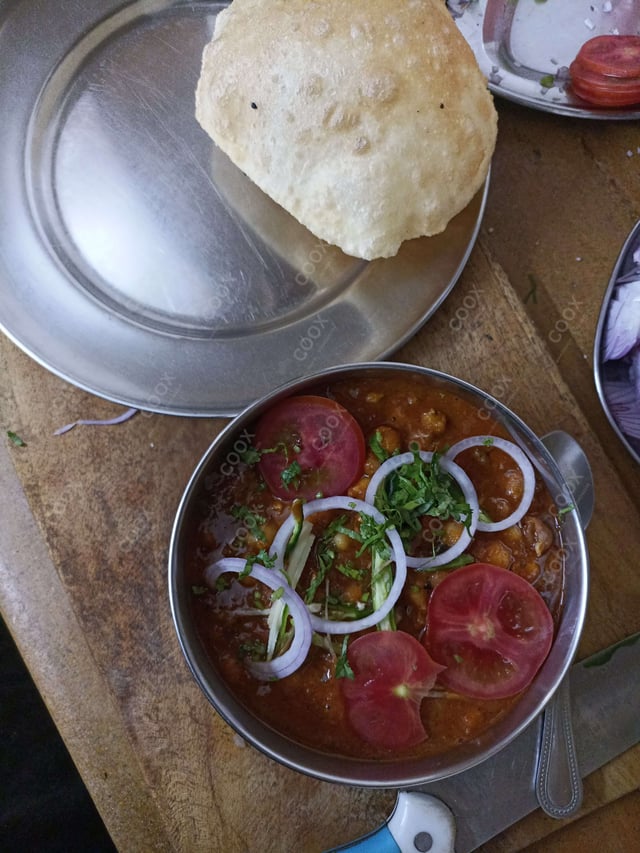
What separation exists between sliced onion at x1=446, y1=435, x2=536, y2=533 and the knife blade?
52 centimetres

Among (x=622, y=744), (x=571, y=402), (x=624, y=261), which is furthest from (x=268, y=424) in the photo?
(x=622, y=744)

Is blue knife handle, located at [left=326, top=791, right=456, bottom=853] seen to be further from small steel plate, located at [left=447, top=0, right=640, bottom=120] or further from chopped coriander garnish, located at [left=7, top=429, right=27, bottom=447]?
small steel plate, located at [left=447, top=0, right=640, bottom=120]

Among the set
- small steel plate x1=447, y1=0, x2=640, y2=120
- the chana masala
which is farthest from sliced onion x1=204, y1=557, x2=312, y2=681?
small steel plate x1=447, y1=0, x2=640, y2=120

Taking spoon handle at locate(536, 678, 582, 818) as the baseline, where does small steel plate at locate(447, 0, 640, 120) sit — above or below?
above

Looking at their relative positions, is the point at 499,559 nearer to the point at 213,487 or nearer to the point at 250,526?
the point at 250,526

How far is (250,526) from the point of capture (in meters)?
1.99

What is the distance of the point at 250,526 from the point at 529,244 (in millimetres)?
1244

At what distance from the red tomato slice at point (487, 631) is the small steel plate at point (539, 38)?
145 cm

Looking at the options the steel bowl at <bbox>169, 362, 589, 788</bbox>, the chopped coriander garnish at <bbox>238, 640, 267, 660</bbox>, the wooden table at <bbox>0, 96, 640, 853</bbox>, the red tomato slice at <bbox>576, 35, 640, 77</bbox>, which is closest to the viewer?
the steel bowl at <bbox>169, 362, 589, 788</bbox>

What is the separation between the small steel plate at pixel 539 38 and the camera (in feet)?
7.49

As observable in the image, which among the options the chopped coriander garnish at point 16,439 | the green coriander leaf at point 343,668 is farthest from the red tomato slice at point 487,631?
the chopped coriander garnish at point 16,439

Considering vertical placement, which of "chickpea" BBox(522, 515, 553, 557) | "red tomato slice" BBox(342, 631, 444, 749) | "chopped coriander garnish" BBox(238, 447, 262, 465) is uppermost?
"chopped coriander garnish" BBox(238, 447, 262, 465)

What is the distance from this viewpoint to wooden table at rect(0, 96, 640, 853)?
2.12 metres

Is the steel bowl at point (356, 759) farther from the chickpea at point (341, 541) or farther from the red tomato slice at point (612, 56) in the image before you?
the red tomato slice at point (612, 56)
